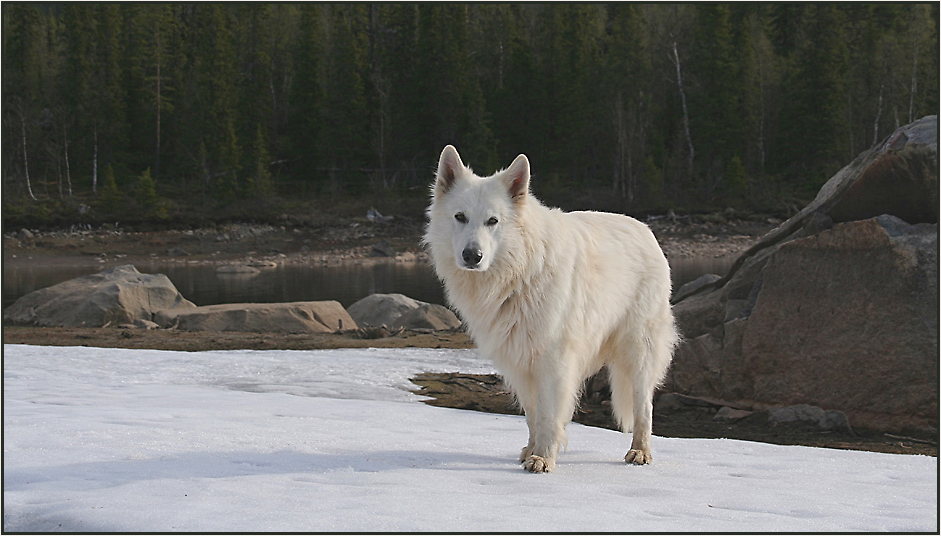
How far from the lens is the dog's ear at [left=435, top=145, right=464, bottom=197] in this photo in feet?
17.0

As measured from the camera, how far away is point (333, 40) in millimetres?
59188

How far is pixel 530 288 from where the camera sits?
199 inches

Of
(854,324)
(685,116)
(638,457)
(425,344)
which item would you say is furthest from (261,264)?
(685,116)

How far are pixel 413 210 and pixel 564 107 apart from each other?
50.5 ft

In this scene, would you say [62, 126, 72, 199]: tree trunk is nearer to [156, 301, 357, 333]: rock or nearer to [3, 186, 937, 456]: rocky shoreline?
[3, 186, 937, 456]: rocky shoreline

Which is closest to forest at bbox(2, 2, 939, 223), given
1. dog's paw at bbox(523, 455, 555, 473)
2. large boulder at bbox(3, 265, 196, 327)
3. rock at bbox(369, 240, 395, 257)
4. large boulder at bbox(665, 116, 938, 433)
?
rock at bbox(369, 240, 395, 257)

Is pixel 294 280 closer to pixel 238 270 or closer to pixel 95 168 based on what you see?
pixel 238 270

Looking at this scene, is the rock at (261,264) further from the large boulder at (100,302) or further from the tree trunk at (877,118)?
the tree trunk at (877,118)

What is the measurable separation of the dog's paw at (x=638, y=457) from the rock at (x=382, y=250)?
31278 mm

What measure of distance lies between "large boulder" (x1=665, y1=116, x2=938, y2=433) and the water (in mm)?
13242

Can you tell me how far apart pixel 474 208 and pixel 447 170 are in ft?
1.38

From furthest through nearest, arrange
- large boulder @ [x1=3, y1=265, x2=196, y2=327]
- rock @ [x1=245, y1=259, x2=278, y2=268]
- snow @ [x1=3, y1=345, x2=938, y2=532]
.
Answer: rock @ [x1=245, y1=259, x2=278, y2=268], large boulder @ [x1=3, y1=265, x2=196, y2=327], snow @ [x1=3, y1=345, x2=938, y2=532]

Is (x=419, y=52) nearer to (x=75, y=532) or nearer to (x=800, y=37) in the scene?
(x=800, y=37)

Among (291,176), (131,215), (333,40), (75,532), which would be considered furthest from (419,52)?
(75,532)
